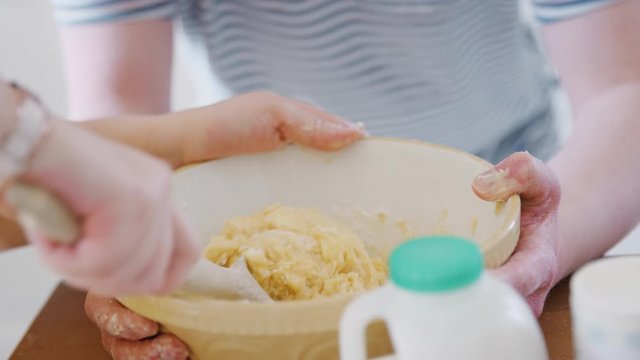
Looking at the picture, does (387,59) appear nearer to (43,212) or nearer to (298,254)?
(298,254)

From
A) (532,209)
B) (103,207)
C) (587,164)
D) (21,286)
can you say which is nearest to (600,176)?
(587,164)

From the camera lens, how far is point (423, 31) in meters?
1.32

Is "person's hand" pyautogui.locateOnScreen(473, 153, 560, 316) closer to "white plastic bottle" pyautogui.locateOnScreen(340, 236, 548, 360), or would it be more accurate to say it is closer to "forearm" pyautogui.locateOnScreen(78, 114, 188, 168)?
"white plastic bottle" pyautogui.locateOnScreen(340, 236, 548, 360)

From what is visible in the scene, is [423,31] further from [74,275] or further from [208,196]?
[74,275]

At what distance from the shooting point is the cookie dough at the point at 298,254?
841 millimetres

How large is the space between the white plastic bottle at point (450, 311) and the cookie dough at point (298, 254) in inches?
11.6

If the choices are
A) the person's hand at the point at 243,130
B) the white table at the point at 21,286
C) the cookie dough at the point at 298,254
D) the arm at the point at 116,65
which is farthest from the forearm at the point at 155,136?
the white table at the point at 21,286

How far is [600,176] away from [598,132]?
3.1 inches

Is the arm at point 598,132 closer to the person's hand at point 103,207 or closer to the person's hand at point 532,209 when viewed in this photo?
the person's hand at point 532,209

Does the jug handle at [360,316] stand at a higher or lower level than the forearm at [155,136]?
higher

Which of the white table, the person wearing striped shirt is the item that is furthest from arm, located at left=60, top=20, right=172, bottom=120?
the white table

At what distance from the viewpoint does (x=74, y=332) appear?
967mm

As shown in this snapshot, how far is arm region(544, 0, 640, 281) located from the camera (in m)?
1.06

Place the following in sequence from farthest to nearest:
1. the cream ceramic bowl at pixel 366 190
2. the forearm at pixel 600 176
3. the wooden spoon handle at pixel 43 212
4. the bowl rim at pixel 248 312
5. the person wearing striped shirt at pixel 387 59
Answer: the person wearing striped shirt at pixel 387 59 → the forearm at pixel 600 176 → the cream ceramic bowl at pixel 366 190 → the bowl rim at pixel 248 312 → the wooden spoon handle at pixel 43 212
